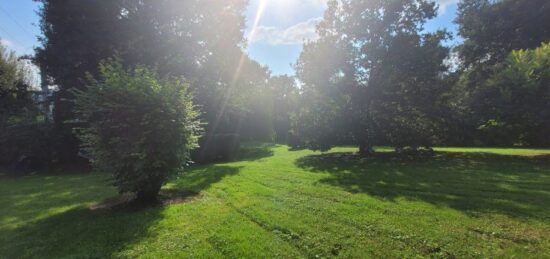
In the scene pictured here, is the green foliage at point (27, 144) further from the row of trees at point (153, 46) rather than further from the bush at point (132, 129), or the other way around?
the bush at point (132, 129)

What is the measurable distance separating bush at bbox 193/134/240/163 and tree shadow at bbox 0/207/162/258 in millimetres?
9219

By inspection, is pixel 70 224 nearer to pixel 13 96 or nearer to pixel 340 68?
pixel 340 68

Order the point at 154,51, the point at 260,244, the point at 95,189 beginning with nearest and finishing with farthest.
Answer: the point at 260,244 → the point at 95,189 → the point at 154,51

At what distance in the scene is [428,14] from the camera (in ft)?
45.4

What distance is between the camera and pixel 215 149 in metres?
15.4

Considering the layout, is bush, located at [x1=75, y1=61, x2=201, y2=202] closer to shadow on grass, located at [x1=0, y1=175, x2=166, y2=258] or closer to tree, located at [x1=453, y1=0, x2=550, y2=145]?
shadow on grass, located at [x1=0, y1=175, x2=166, y2=258]

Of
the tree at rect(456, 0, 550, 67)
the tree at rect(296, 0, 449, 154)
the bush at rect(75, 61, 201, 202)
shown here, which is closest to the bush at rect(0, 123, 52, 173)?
the bush at rect(75, 61, 201, 202)

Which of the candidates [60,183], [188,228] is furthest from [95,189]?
[188,228]

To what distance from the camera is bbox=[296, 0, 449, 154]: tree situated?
44.1 ft

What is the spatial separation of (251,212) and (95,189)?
5.36 meters

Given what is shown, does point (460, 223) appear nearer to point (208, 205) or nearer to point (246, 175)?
point (208, 205)

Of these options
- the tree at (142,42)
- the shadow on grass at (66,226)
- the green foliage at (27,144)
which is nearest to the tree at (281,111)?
the tree at (142,42)

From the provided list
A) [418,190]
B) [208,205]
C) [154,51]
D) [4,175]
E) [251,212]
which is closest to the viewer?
[251,212]

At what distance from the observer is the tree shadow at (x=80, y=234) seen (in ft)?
12.7
